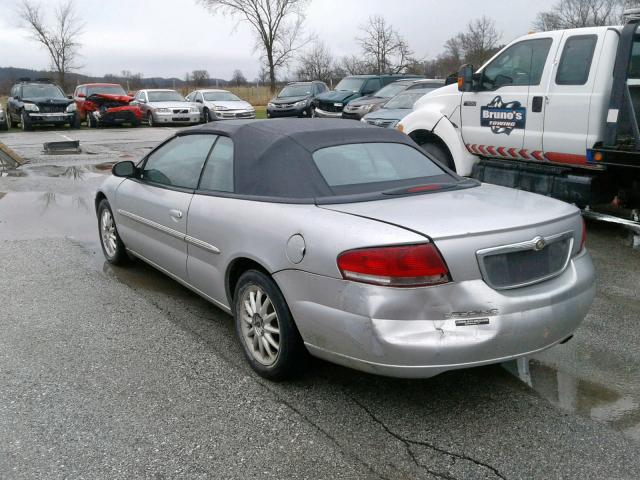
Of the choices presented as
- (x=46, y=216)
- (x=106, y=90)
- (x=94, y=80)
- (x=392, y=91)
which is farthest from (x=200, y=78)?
(x=46, y=216)

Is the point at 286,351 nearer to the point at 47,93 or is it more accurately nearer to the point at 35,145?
the point at 35,145

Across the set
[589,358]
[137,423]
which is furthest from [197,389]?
[589,358]

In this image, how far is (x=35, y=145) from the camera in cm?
1780

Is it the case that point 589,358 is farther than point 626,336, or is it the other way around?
point 626,336

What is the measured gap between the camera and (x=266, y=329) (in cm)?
355

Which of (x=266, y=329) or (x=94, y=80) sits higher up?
(x=94, y=80)

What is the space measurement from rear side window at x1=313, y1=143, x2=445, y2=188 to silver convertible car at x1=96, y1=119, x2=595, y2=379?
0.04ft

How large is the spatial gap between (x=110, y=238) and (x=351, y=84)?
53.1ft

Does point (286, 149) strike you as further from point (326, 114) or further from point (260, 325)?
point (326, 114)

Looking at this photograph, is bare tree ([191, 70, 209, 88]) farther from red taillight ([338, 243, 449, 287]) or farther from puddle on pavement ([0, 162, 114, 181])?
red taillight ([338, 243, 449, 287])

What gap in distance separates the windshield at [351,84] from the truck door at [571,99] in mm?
13650

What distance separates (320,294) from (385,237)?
45 centimetres

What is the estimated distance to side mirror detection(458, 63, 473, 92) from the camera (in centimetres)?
789

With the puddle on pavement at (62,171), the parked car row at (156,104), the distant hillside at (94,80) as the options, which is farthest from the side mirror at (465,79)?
the distant hillside at (94,80)
